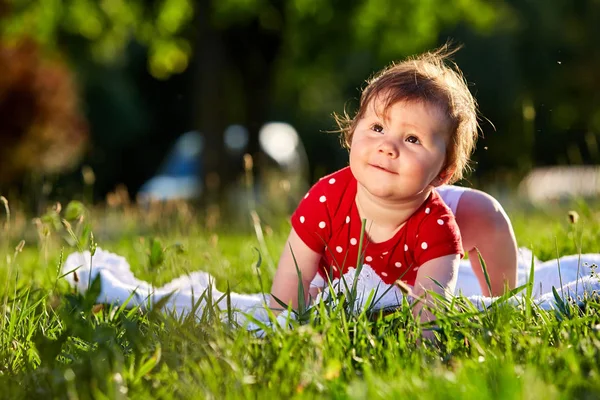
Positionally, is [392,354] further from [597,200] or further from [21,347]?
[597,200]

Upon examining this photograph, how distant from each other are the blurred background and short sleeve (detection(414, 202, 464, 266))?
1135 mm

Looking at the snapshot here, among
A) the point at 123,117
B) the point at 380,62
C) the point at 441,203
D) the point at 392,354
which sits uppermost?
the point at 380,62

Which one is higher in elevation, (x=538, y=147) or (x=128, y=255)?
(x=538, y=147)

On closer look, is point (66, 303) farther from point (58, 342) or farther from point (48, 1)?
point (48, 1)

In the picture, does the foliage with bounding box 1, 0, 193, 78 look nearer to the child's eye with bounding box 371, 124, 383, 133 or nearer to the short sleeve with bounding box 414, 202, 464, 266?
the child's eye with bounding box 371, 124, 383, 133

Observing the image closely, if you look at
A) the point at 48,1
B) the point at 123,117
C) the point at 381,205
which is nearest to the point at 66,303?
the point at 381,205

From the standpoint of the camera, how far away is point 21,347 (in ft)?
7.14

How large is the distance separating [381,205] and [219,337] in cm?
90

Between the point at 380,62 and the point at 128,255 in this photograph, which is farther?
the point at 380,62

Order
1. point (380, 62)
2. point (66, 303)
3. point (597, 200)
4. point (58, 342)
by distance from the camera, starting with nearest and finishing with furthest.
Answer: point (58, 342) → point (66, 303) → point (597, 200) → point (380, 62)

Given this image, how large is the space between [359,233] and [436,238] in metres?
0.28

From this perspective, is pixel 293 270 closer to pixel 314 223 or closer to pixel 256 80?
pixel 314 223

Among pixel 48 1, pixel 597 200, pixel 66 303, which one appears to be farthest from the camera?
pixel 48 1

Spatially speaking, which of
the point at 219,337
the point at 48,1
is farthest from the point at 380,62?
the point at 219,337
